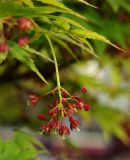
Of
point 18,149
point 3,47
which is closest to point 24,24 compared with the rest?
point 3,47

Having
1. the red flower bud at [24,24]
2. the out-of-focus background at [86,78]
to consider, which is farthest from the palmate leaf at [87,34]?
the out-of-focus background at [86,78]

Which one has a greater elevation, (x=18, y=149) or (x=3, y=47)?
(x=3, y=47)

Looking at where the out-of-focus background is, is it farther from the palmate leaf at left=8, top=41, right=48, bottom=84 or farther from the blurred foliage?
the palmate leaf at left=8, top=41, right=48, bottom=84

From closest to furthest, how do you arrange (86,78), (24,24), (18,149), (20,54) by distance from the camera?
1. (24,24)
2. (20,54)
3. (18,149)
4. (86,78)

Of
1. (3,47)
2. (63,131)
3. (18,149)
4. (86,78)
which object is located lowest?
(86,78)

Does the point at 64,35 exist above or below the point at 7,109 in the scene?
above

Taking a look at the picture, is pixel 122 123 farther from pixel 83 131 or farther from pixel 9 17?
pixel 83 131

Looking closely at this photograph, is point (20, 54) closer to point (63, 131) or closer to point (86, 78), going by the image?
point (63, 131)

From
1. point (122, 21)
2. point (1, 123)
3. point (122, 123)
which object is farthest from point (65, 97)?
point (1, 123)

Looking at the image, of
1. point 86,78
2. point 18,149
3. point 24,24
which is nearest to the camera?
point 24,24

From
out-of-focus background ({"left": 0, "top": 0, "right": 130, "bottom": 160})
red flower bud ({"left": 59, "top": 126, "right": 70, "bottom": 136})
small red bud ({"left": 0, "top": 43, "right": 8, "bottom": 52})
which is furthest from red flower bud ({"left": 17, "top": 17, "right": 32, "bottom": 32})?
out-of-focus background ({"left": 0, "top": 0, "right": 130, "bottom": 160})

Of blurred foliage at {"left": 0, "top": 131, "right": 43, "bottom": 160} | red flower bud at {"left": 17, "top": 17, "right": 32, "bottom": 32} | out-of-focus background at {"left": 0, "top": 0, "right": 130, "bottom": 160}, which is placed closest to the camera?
red flower bud at {"left": 17, "top": 17, "right": 32, "bottom": 32}
